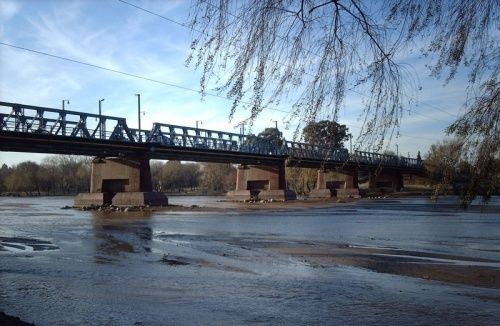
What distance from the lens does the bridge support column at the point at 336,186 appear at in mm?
106062

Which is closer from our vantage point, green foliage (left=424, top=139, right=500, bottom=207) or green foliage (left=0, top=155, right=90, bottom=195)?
green foliage (left=424, top=139, right=500, bottom=207)

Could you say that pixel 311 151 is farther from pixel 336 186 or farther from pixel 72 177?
pixel 72 177

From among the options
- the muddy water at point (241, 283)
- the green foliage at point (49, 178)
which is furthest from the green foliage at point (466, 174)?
the green foliage at point (49, 178)

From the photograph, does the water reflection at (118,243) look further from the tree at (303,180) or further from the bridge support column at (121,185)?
the tree at (303,180)

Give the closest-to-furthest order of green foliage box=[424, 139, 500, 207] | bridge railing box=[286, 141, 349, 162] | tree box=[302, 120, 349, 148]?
tree box=[302, 120, 349, 148]
bridge railing box=[286, 141, 349, 162]
green foliage box=[424, 139, 500, 207]

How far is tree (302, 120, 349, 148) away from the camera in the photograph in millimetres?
6402

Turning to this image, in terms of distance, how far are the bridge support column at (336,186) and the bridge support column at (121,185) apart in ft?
154

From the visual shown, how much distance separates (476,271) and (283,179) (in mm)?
76761

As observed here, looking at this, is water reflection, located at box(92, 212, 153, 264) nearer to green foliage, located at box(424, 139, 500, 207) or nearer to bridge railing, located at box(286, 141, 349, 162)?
bridge railing, located at box(286, 141, 349, 162)

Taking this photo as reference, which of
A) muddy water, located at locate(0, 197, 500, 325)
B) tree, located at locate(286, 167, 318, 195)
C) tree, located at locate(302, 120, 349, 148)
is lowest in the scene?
Result: muddy water, located at locate(0, 197, 500, 325)

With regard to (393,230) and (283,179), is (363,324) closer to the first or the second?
(393,230)

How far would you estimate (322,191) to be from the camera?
348ft

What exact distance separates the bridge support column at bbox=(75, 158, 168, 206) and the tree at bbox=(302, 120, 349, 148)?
58148 millimetres

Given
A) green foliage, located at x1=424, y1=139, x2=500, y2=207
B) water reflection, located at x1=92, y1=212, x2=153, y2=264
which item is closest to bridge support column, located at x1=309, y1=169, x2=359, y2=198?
water reflection, located at x1=92, y1=212, x2=153, y2=264
